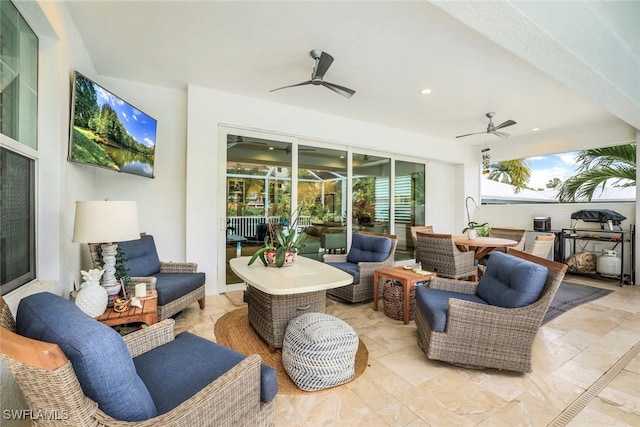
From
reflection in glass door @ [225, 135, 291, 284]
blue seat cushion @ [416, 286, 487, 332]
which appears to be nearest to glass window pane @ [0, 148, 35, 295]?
reflection in glass door @ [225, 135, 291, 284]

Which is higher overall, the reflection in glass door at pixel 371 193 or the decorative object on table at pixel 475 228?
the reflection in glass door at pixel 371 193

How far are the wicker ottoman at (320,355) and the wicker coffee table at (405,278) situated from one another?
44.0 inches

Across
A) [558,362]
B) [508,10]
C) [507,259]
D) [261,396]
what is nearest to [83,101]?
[261,396]

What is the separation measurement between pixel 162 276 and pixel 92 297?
1217 mm

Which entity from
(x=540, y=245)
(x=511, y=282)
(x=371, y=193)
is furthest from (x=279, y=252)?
(x=540, y=245)

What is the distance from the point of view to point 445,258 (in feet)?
13.1

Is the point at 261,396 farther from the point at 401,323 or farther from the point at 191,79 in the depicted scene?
the point at 191,79

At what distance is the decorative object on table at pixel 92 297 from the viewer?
189cm

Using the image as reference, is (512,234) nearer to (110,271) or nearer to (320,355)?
(320,355)

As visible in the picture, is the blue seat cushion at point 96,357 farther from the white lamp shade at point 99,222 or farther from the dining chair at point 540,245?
the dining chair at point 540,245

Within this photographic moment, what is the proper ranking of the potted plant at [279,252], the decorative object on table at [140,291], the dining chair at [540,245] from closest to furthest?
the decorative object on table at [140,291] → the potted plant at [279,252] → the dining chair at [540,245]

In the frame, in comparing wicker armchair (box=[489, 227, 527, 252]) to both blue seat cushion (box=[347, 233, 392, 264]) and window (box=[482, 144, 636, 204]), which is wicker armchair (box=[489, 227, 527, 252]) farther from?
blue seat cushion (box=[347, 233, 392, 264])

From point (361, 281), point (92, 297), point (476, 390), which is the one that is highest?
point (92, 297)

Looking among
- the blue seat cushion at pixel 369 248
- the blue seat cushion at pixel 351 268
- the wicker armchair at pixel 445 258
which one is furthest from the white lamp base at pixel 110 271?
the wicker armchair at pixel 445 258
